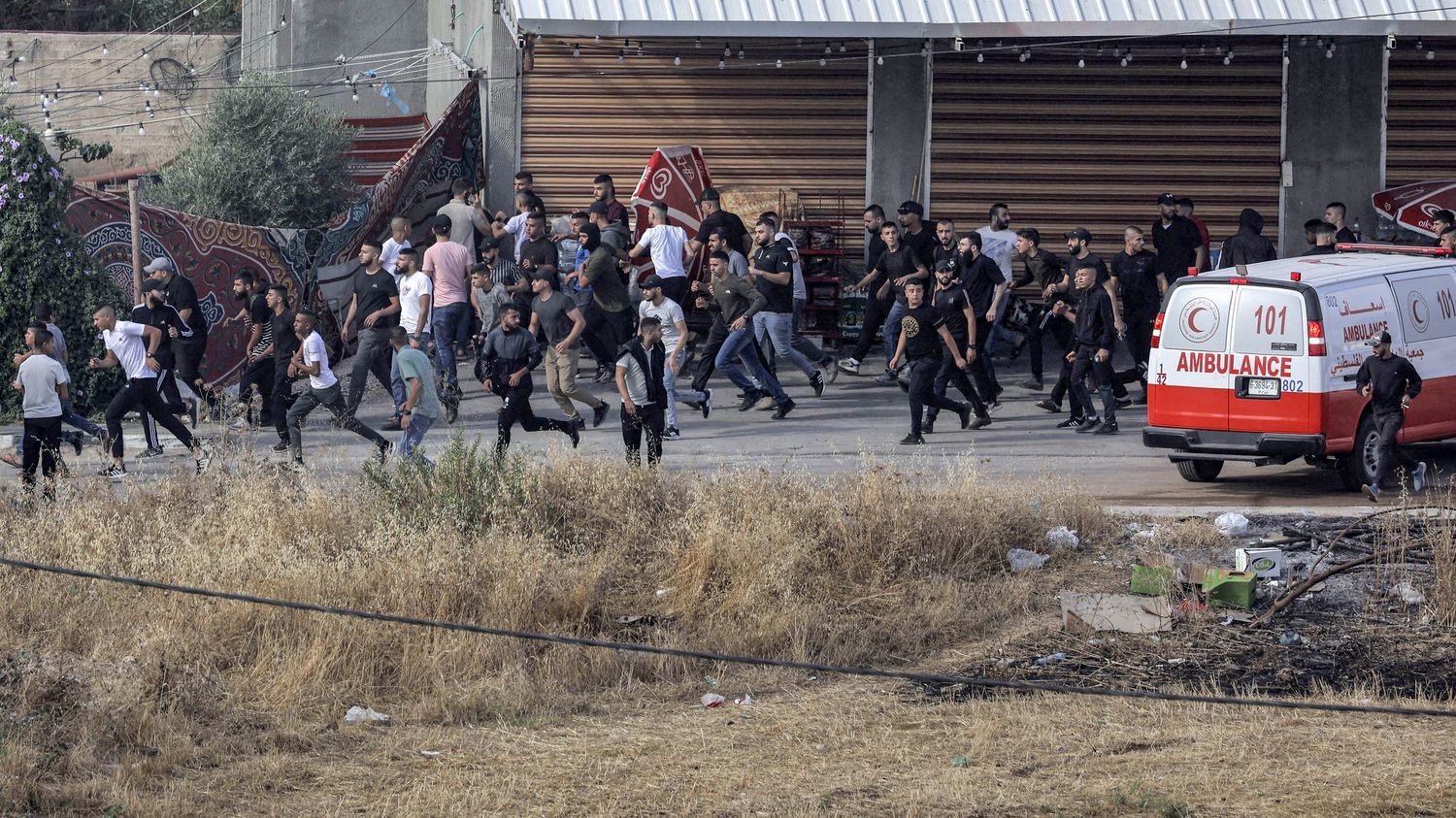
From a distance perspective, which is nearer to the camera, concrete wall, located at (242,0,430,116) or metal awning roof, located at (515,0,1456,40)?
metal awning roof, located at (515,0,1456,40)

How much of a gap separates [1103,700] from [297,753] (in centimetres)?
401

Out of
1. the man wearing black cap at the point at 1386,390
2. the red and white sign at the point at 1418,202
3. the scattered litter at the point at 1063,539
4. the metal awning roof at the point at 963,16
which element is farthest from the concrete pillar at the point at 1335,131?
the scattered litter at the point at 1063,539

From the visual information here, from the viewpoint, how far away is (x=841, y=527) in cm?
1030

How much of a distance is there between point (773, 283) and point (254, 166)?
7.37 metres

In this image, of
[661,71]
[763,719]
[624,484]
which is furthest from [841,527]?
[661,71]

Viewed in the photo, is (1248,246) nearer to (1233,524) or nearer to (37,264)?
(1233,524)

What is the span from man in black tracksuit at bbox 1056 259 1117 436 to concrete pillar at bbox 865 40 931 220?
4662mm

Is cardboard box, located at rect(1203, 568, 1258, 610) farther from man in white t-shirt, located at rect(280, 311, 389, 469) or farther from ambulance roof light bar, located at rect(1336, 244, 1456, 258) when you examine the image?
man in white t-shirt, located at rect(280, 311, 389, 469)

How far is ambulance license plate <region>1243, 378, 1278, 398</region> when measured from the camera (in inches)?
469

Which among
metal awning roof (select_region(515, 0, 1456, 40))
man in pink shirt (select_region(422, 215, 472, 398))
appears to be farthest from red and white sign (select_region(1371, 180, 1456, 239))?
man in pink shirt (select_region(422, 215, 472, 398))

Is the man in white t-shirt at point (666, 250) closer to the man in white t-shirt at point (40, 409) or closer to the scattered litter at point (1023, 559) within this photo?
the man in white t-shirt at point (40, 409)

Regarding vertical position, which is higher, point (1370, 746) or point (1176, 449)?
point (1176, 449)

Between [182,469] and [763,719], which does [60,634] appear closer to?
[182,469]

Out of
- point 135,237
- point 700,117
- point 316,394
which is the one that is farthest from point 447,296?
point 700,117
